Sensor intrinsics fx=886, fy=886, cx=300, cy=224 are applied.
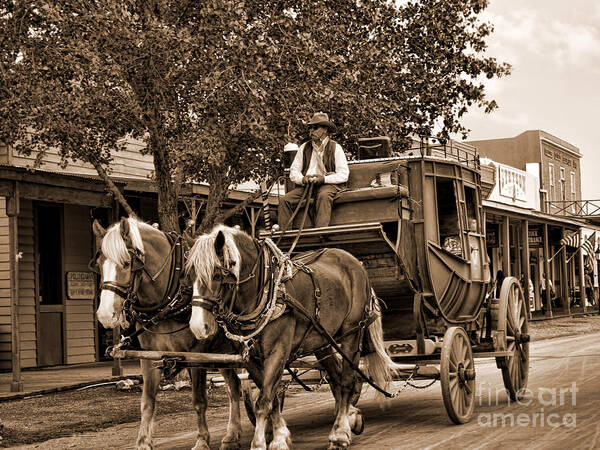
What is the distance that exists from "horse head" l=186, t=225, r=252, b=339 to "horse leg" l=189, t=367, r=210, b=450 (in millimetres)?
1218

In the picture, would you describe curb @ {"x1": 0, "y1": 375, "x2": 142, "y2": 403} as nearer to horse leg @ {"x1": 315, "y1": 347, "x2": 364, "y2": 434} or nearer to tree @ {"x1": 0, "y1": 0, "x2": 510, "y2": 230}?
tree @ {"x1": 0, "y1": 0, "x2": 510, "y2": 230}

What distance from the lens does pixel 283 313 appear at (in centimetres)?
722

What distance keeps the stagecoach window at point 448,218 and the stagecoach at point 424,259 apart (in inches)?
0.5

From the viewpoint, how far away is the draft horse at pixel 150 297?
712cm

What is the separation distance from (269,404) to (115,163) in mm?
12704

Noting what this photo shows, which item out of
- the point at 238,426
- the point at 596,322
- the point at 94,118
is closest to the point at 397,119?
the point at 94,118

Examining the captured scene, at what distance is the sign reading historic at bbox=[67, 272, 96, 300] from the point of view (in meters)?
18.6

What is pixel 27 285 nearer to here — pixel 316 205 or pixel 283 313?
pixel 316 205

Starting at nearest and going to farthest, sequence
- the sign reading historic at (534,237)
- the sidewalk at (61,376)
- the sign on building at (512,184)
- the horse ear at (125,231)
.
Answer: the horse ear at (125,231) < the sidewalk at (61,376) < the sign on building at (512,184) < the sign reading historic at (534,237)

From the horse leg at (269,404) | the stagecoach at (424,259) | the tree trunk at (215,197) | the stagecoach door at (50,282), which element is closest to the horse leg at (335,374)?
the stagecoach at (424,259)

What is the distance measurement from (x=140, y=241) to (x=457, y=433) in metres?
3.56

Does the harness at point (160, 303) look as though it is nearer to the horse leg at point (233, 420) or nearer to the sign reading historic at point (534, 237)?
the horse leg at point (233, 420)

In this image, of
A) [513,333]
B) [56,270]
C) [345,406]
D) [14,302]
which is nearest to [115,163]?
[56,270]

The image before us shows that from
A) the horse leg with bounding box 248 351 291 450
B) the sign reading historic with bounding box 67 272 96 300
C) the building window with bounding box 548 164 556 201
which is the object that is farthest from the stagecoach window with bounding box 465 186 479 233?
the building window with bounding box 548 164 556 201
